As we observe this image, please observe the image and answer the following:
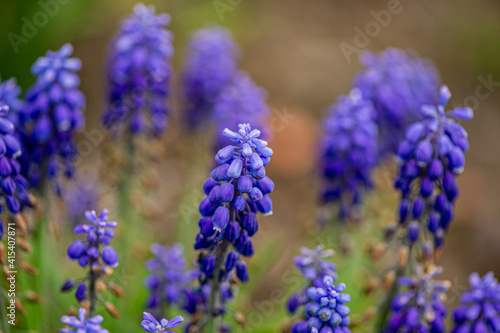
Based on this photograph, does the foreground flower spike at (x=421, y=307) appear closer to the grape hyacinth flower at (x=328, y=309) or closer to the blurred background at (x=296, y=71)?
the grape hyacinth flower at (x=328, y=309)

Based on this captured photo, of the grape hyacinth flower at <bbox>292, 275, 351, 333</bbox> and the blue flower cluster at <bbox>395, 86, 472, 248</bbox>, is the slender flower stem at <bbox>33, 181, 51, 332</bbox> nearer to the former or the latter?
the grape hyacinth flower at <bbox>292, 275, 351, 333</bbox>

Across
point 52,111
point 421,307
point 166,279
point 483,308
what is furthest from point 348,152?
point 52,111

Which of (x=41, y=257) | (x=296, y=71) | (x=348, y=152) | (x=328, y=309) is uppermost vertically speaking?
(x=296, y=71)

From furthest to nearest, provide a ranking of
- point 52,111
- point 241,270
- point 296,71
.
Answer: point 296,71, point 52,111, point 241,270

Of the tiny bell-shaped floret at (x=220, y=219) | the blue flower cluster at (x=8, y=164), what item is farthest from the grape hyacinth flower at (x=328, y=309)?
the blue flower cluster at (x=8, y=164)

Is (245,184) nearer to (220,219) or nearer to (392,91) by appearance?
(220,219)
